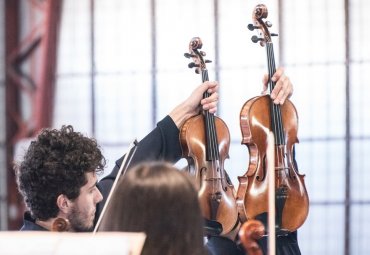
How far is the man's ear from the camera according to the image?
2.39 m

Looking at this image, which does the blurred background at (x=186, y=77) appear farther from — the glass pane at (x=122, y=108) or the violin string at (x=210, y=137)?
the violin string at (x=210, y=137)

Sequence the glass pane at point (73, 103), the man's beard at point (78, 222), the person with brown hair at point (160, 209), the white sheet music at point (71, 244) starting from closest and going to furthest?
the white sheet music at point (71, 244) < the person with brown hair at point (160, 209) < the man's beard at point (78, 222) < the glass pane at point (73, 103)

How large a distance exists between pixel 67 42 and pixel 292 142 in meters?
3.43

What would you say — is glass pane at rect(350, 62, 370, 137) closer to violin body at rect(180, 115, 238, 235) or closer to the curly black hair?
violin body at rect(180, 115, 238, 235)

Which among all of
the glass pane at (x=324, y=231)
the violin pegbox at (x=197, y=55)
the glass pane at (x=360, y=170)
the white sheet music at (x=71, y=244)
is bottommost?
the glass pane at (x=324, y=231)

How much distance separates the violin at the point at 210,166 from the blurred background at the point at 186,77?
2659 millimetres

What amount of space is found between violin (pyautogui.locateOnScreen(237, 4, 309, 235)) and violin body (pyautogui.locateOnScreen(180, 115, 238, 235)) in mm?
55

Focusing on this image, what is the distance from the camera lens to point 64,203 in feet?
7.86

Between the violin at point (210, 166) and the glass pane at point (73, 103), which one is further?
the glass pane at point (73, 103)

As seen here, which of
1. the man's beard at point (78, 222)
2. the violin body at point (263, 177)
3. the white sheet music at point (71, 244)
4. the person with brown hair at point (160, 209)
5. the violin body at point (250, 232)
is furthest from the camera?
the violin body at point (263, 177)

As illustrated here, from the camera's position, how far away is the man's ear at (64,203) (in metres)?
2.39

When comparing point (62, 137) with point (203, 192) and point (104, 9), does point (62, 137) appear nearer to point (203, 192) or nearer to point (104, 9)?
point (203, 192)

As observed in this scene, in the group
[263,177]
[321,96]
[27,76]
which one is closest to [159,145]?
[263,177]

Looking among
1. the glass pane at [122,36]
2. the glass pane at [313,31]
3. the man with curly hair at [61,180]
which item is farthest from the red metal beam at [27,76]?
the man with curly hair at [61,180]
